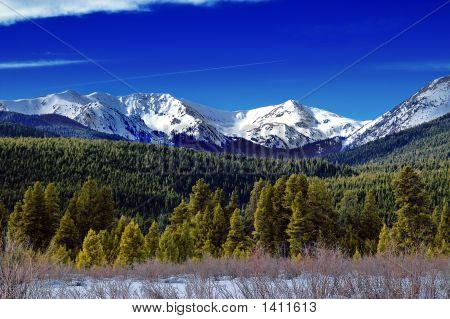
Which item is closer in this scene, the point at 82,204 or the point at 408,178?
the point at 408,178

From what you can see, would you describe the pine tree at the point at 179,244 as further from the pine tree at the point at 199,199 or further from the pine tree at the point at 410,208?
the pine tree at the point at 410,208

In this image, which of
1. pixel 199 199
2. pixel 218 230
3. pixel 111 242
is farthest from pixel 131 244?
pixel 199 199

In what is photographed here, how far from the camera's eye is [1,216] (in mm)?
46906

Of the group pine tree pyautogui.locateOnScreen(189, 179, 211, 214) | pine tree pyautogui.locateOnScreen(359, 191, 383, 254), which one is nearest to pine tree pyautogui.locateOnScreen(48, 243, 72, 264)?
pine tree pyautogui.locateOnScreen(189, 179, 211, 214)

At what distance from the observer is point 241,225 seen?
4134cm

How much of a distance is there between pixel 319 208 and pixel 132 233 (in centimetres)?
1313

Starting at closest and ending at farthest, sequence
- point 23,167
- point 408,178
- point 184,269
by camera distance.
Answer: point 184,269, point 408,178, point 23,167

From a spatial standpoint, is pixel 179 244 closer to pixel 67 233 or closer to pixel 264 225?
pixel 264 225

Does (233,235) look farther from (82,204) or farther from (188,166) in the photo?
(188,166)

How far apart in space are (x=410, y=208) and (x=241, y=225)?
13076 millimetres

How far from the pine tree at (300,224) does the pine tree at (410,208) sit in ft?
17.4

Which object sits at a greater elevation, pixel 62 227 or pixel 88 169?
pixel 88 169

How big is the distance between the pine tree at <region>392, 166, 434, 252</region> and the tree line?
0.20ft
